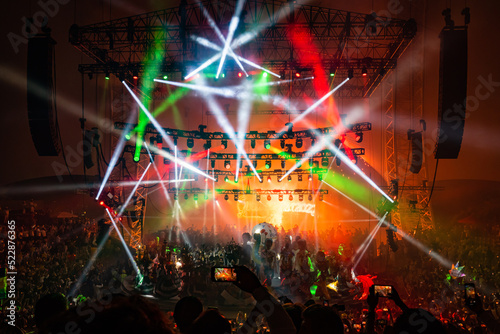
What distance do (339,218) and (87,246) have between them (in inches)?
470

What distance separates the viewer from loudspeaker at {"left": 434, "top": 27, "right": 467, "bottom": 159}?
6.45 metres

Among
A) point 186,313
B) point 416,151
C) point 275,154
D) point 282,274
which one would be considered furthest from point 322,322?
point 275,154

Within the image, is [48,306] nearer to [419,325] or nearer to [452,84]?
[419,325]

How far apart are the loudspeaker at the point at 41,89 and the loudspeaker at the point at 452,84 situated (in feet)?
21.9

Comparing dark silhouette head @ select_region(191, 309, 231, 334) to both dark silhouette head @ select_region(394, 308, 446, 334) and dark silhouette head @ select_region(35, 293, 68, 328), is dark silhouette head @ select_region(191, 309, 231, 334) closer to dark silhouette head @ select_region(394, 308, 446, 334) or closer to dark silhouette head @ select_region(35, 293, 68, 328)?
dark silhouette head @ select_region(394, 308, 446, 334)

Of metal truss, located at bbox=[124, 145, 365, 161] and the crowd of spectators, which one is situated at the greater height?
metal truss, located at bbox=[124, 145, 365, 161]

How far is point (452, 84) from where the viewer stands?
21.4ft

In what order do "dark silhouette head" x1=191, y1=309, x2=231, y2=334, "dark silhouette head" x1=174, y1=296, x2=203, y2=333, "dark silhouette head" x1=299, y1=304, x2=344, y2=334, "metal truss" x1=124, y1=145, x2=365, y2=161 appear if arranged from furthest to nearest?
"metal truss" x1=124, y1=145, x2=365, y2=161 < "dark silhouette head" x1=174, y1=296, x2=203, y2=333 < "dark silhouette head" x1=299, y1=304, x2=344, y2=334 < "dark silhouette head" x1=191, y1=309, x2=231, y2=334

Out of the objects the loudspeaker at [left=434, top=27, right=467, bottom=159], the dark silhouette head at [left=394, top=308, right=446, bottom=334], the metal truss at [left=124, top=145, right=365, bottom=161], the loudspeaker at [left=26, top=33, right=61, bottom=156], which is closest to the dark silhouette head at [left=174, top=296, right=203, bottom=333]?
the dark silhouette head at [left=394, top=308, right=446, bottom=334]

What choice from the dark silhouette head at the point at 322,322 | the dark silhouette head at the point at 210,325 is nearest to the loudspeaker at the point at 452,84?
the dark silhouette head at the point at 322,322

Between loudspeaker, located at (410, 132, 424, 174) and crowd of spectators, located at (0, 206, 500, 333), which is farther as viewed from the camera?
loudspeaker, located at (410, 132, 424, 174)

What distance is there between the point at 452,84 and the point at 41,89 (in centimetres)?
695

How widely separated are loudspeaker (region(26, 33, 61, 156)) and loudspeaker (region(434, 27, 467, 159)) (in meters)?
6.67

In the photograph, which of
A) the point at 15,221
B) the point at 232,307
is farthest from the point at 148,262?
the point at 15,221
